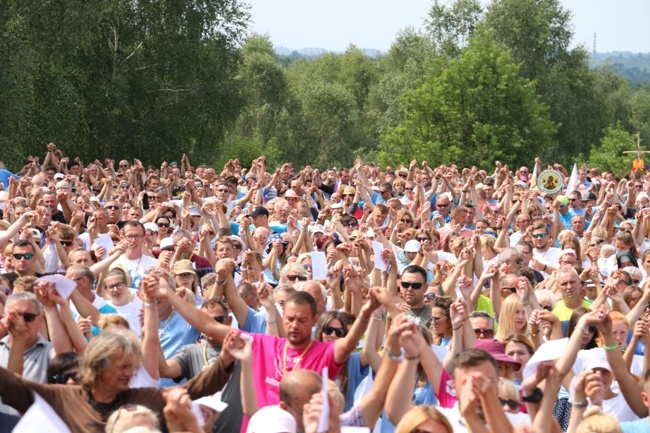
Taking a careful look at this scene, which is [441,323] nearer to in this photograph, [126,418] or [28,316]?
[28,316]

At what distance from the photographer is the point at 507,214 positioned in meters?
17.2

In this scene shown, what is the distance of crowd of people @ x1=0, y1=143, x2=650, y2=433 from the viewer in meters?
5.78

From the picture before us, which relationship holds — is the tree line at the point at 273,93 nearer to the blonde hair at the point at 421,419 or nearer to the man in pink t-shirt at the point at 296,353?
the man in pink t-shirt at the point at 296,353

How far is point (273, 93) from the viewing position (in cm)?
6781

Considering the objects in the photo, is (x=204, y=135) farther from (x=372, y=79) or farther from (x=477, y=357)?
(x=372, y=79)

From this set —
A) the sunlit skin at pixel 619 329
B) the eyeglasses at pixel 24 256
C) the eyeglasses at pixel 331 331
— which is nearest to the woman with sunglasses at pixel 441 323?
the sunlit skin at pixel 619 329

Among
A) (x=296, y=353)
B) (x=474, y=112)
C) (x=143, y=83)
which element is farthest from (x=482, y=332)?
(x=474, y=112)

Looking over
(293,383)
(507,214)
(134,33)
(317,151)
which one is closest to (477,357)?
(293,383)

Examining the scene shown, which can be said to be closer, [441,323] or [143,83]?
[441,323]

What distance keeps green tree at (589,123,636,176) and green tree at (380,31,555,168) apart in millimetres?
4188

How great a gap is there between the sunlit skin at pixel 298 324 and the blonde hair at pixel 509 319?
2.12 metres

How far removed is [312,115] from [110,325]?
64.8m

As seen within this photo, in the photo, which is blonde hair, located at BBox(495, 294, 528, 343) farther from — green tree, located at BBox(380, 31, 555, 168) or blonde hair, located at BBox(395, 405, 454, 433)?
green tree, located at BBox(380, 31, 555, 168)

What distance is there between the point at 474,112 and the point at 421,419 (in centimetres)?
4122
